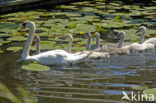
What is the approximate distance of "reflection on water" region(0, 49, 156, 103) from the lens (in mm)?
4742

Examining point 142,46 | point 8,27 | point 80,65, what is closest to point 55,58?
point 80,65

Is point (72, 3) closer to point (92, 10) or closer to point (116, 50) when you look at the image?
point (92, 10)

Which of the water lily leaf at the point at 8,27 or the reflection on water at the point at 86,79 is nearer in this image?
the reflection on water at the point at 86,79

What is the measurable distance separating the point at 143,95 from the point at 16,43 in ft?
14.6

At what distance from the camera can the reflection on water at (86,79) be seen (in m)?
4.74

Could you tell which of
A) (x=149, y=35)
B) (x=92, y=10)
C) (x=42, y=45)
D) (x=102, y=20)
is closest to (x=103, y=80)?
(x=42, y=45)

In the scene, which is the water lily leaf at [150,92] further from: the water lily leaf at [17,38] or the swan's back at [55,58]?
the water lily leaf at [17,38]

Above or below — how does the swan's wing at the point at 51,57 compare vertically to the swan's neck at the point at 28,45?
below

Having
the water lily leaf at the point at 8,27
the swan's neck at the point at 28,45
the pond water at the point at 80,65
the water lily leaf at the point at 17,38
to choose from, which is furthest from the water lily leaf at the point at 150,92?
the water lily leaf at the point at 8,27

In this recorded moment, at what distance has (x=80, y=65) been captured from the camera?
22.6 feet

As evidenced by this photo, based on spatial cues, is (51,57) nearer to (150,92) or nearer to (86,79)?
(86,79)

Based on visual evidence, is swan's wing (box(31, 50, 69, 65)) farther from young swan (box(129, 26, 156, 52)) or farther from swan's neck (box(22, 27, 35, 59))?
young swan (box(129, 26, 156, 52))

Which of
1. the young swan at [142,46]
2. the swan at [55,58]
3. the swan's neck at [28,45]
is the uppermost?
the swan's neck at [28,45]

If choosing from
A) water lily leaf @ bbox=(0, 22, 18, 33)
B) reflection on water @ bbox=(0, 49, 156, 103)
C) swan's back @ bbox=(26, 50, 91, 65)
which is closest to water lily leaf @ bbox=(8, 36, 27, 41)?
water lily leaf @ bbox=(0, 22, 18, 33)
